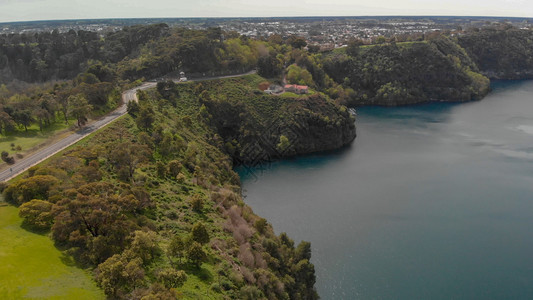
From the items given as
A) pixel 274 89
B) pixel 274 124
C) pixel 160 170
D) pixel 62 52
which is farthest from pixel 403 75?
pixel 62 52

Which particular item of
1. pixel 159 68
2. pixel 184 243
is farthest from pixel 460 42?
pixel 184 243

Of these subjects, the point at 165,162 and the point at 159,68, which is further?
the point at 159,68

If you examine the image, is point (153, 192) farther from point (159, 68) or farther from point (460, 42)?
point (460, 42)

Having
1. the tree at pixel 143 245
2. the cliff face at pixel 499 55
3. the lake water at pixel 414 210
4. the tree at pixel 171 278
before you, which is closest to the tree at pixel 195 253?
the tree at pixel 143 245

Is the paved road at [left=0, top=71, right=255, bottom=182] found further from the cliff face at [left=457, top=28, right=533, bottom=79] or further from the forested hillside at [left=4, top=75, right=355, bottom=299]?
the cliff face at [left=457, top=28, right=533, bottom=79]

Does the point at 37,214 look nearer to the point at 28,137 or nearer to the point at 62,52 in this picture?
the point at 28,137

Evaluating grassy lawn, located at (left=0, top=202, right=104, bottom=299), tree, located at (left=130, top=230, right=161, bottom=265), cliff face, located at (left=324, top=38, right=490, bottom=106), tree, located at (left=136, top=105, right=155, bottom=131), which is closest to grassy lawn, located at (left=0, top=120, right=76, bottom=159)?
tree, located at (left=136, top=105, right=155, bottom=131)
